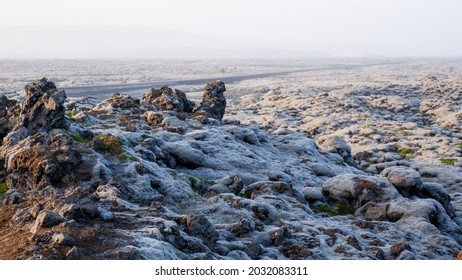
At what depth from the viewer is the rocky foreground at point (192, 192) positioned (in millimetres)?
14258

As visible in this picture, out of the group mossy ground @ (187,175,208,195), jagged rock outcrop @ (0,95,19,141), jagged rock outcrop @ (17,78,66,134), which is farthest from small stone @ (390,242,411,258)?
jagged rock outcrop @ (0,95,19,141)

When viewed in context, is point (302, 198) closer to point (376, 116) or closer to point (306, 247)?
point (306, 247)

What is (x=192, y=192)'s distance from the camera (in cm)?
2109

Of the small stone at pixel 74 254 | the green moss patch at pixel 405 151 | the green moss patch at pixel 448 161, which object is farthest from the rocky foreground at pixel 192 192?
the green moss patch at pixel 405 151

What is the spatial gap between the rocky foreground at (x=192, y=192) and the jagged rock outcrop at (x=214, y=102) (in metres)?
0.23

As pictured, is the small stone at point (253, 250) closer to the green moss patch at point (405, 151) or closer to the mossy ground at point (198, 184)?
the mossy ground at point (198, 184)

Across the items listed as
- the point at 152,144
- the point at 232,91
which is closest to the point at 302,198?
the point at 152,144

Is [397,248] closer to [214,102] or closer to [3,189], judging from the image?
[3,189]

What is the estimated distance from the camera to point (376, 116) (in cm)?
5809

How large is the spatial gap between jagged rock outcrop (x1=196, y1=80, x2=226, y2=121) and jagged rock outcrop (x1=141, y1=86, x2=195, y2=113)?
1.11 meters

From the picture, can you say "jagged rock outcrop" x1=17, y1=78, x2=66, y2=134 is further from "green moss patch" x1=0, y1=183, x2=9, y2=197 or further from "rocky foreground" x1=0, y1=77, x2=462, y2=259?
"green moss patch" x1=0, y1=183, x2=9, y2=197

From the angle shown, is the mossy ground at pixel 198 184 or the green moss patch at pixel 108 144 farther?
the green moss patch at pixel 108 144

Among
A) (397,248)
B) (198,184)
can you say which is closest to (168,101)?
(198,184)

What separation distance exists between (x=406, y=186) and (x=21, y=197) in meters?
17.7
